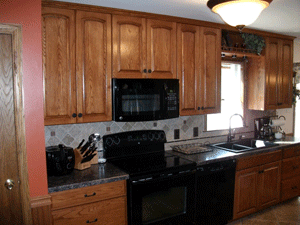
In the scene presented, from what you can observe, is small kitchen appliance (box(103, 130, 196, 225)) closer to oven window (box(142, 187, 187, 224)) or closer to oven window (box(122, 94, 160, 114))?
oven window (box(142, 187, 187, 224))

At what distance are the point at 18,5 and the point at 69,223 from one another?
5.28 ft

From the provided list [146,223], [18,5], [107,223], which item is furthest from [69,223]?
[18,5]

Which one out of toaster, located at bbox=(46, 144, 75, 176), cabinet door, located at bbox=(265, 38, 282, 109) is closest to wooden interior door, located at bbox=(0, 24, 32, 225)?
toaster, located at bbox=(46, 144, 75, 176)

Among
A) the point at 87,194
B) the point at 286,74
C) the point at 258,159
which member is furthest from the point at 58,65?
the point at 286,74

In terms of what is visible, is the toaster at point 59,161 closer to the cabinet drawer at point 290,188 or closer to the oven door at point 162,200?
the oven door at point 162,200

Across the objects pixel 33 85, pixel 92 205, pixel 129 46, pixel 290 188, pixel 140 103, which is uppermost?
pixel 129 46

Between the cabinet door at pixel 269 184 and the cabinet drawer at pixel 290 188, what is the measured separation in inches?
4.0

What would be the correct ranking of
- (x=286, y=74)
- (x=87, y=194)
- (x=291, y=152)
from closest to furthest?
(x=87, y=194)
(x=291, y=152)
(x=286, y=74)

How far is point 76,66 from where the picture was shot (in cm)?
227

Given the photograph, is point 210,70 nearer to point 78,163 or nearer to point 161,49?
point 161,49

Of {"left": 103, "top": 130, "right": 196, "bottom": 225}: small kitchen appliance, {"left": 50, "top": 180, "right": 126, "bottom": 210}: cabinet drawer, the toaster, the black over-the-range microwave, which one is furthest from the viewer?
the black over-the-range microwave

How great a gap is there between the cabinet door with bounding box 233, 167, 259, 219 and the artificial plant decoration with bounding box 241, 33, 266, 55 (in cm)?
159

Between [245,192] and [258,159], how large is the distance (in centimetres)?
42

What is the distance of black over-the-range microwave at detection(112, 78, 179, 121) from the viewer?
95.3 inches
